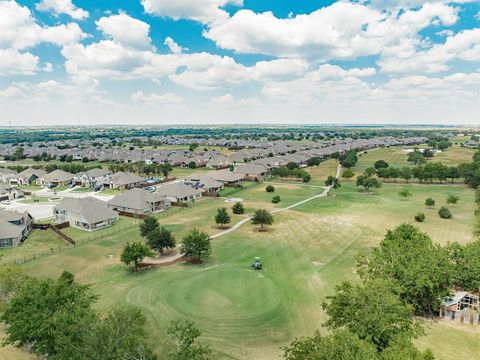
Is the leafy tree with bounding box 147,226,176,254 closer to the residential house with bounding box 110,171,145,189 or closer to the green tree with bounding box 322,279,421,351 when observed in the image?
the green tree with bounding box 322,279,421,351

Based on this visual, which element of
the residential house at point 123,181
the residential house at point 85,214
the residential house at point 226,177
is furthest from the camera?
the residential house at point 226,177

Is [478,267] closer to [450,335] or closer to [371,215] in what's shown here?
[450,335]

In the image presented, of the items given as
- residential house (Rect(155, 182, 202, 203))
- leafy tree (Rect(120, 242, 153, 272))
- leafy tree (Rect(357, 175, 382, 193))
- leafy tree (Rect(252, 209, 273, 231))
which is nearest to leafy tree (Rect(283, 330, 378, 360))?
leafy tree (Rect(120, 242, 153, 272))

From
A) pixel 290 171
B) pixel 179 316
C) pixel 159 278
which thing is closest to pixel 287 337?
pixel 179 316

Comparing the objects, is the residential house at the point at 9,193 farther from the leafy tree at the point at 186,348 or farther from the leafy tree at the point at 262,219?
the leafy tree at the point at 186,348

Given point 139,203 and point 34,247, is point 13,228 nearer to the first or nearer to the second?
point 34,247

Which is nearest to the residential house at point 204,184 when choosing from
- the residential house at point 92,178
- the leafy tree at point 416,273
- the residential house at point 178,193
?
the residential house at point 178,193
